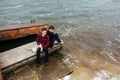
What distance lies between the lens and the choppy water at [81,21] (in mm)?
8961

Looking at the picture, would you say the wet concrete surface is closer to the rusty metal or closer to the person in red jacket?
the person in red jacket

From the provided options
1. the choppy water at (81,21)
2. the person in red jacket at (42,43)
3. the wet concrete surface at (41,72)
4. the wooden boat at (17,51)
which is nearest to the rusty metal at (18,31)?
the wooden boat at (17,51)

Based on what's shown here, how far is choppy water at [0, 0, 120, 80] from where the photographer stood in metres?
8.96

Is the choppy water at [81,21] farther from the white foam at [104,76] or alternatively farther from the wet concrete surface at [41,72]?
the wet concrete surface at [41,72]

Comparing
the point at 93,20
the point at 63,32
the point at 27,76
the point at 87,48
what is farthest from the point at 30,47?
→ the point at 93,20

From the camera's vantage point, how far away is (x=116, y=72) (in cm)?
740

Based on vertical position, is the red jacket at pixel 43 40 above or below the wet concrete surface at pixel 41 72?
above

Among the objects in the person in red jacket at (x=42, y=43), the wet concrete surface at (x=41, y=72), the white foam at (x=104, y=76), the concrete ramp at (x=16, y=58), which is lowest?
the white foam at (x=104, y=76)

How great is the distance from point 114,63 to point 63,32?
13.8 feet

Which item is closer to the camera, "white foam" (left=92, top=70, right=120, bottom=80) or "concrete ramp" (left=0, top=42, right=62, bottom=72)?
"concrete ramp" (left=0, top=42, right=62, bottom=72)

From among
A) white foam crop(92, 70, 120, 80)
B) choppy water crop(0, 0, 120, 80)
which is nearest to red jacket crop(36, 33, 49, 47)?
choppy water crop(0, 0, 120, 80)

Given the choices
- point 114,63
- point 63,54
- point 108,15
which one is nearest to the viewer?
point 114,63

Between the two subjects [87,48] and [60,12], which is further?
[60,12]

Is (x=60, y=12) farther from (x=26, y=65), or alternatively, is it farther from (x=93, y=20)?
(x=26, y=65)
